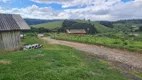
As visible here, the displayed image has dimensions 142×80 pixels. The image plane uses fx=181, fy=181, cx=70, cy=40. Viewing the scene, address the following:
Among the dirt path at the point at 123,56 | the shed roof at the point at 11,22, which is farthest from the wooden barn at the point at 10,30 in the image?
the dirt path at the point at 123,56

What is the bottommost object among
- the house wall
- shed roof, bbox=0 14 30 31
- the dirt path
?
the dirt path

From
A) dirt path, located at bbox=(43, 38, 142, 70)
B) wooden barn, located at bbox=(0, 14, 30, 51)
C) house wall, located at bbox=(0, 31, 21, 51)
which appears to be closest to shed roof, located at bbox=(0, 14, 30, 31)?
wooden barn, located at bbox=(0, 14, 30, 51)

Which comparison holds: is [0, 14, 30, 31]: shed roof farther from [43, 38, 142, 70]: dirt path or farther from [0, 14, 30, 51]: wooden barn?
[43, 38, 142, 70]: dirt path

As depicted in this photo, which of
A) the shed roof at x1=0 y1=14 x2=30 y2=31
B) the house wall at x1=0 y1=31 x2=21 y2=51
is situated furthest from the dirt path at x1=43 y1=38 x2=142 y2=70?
the shed roof at x1=0 y1=14 x2=30 y2=31

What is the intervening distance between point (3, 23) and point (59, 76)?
11190 millimetres

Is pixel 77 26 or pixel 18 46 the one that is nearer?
pixel 18 46

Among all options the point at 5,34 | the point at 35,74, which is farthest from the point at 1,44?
the point at 35,74

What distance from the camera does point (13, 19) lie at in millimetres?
20250

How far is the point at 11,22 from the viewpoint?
19.6m

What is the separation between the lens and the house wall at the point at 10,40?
18413 mm

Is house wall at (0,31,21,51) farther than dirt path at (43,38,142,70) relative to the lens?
No

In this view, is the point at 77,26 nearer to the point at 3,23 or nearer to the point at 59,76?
the point at 3,23

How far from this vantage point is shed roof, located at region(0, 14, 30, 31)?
60.6ft

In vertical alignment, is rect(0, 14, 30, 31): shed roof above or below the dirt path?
above
